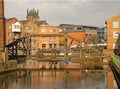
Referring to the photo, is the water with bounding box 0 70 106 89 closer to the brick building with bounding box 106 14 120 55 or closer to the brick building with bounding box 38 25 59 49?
the brick building with bounding box 106 14 120 55

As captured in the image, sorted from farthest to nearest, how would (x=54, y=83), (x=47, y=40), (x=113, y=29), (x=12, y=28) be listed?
(x=47, y=40), (x=12, y=28), (x=113, y=29), (x=54, y=83)

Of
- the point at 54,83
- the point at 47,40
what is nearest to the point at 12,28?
the point at 47,40

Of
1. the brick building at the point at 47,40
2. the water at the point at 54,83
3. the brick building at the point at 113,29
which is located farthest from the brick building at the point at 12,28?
the water at the point at 54,83

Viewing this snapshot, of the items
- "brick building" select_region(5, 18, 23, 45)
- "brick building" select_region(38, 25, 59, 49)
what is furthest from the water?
"brick building" select_region(38, 25, 59, 49)

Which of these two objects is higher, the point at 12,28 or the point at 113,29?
the point at 12,28

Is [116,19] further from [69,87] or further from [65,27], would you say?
[65,27]

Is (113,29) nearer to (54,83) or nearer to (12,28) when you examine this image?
(12,28)

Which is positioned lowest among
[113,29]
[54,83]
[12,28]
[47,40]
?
[54,83]

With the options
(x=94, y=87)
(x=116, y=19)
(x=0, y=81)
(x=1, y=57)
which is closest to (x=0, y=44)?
(x=1, y=57)

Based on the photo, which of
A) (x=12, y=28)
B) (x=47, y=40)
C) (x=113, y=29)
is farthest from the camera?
(x=47, y=40)

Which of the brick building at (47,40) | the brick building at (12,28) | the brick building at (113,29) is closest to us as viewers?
the brick building at (113,29)

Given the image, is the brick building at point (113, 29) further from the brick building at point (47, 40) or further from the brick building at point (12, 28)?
the brick building at point (12, 28)

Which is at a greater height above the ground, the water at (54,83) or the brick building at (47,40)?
the brick building at (47,40)

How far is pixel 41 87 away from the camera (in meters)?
30.3
